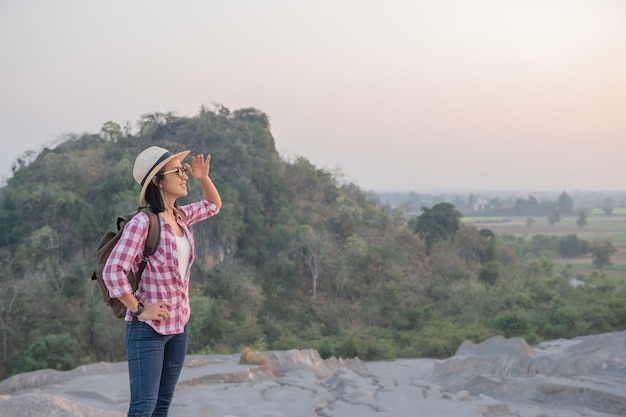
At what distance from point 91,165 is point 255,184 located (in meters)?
5.25

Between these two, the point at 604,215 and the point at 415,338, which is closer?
the point at 415,338

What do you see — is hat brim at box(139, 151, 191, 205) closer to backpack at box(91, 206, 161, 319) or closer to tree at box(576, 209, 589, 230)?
backpack at box(91, 206, 161, 319)

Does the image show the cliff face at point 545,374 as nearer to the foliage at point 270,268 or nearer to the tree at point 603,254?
the foliage at point 270,268

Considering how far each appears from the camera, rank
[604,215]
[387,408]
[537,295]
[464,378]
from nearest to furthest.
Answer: [387,408]
[464,378]
[537,295]
[604,215]

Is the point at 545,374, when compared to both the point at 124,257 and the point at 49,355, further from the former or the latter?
the point at 49,355

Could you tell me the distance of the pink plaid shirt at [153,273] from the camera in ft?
7.68

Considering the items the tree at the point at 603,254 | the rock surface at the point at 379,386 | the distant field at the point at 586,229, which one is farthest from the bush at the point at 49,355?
the tree at the point at 603,254

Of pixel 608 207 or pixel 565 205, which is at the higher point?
pixel 565 205

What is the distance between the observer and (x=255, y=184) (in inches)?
784

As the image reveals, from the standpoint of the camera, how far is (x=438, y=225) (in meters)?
19.4

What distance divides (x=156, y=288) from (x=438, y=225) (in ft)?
57.7

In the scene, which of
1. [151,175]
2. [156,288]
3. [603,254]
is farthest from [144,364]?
[603,254]

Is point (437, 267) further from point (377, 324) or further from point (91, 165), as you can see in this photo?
point (91, 165)

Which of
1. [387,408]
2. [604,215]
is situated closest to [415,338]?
[387,408]
